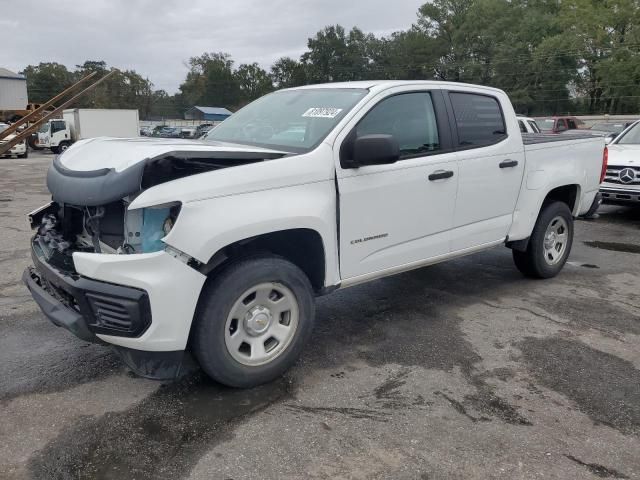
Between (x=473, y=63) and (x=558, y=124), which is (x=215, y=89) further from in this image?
(x=558, y=124)

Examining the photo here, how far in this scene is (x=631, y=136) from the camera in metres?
10.1

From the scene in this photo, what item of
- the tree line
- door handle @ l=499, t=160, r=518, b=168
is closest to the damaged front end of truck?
door handle @ l=499, t=160, r=518, b=168

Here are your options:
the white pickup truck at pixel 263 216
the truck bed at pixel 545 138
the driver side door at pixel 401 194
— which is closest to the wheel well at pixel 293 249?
the white pickup truck at pixel 263 216

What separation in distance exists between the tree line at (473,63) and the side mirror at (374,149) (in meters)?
53.4

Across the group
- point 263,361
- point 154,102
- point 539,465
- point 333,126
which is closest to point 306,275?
point 263,361

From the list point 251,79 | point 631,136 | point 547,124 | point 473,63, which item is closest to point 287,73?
point 251,79

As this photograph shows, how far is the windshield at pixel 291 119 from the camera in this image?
3881 mm

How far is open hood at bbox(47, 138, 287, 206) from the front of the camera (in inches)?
117

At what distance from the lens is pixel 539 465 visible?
9.02ft

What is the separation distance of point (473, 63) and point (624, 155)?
217ft

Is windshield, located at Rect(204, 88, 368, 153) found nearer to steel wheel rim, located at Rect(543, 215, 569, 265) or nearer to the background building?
steel wheel rim, located at Rect(543, 215, 569, 265)

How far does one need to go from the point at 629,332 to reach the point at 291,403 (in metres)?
Answer: 2.89

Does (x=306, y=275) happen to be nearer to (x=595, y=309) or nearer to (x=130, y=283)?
(x=130, y=283)

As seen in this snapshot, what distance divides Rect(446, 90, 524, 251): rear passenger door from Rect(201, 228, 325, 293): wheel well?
141 centimetres
